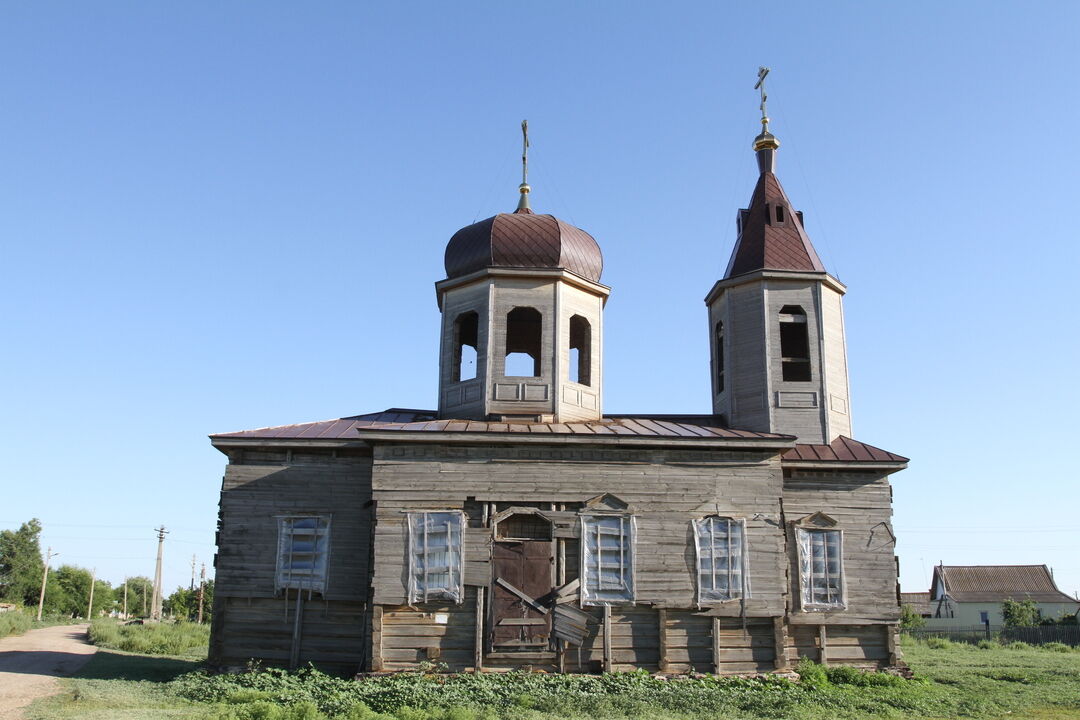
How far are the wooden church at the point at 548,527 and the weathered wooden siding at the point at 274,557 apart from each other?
0.04 meters

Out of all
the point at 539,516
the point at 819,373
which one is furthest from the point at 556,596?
the point at 819,373

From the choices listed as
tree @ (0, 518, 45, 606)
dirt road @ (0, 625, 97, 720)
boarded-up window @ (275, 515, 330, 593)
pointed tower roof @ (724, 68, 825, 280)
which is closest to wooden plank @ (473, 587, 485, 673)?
boarded-up window @ (275, 515, 330, 593)

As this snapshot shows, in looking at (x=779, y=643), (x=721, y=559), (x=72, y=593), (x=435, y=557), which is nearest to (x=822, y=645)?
(x=779, y=643)

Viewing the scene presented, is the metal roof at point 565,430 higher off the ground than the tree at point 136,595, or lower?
higher

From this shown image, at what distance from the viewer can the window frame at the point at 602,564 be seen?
16.6 metres

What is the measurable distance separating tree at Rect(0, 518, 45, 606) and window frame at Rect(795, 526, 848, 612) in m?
66.1

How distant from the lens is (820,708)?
1448 cm

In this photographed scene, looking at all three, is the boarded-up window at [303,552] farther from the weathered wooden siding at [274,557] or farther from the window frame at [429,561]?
the window frame at [429,561]

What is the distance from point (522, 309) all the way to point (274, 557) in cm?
773

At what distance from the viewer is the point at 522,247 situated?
66.3ft

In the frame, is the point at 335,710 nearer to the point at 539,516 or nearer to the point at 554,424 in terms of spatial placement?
the point at 539,516

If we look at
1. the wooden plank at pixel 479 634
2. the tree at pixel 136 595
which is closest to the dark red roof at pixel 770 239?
the wooden plank at pixel 479 634

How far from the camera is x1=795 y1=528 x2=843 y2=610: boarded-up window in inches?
716

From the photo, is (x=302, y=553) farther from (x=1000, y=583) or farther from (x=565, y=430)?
(x=1000, y=583)
